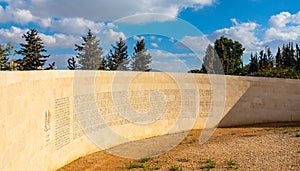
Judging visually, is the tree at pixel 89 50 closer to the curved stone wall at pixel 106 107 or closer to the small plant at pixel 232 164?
the curved stone wall at pixel 106 107

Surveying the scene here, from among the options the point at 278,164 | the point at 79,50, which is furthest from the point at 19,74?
the point at 79,50

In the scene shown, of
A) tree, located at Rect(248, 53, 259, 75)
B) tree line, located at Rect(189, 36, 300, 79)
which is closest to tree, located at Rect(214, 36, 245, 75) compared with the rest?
tree line, located at Rect(189, 36, 300, 79)

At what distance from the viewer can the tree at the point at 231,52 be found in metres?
32.0

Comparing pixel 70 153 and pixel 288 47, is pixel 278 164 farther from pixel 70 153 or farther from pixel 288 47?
pixel 288 47

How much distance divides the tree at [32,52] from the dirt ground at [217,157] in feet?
78.2

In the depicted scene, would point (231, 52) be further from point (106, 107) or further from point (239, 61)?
point (106, 107)

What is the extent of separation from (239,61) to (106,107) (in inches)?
1164

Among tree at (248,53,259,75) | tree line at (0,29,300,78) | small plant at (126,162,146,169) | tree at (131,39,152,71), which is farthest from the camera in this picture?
tree at (248,53,259,75)

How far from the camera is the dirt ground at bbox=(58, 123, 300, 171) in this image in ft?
17.6

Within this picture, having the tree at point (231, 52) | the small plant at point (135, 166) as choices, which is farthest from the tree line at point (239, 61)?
the small plant at point (135, 166)

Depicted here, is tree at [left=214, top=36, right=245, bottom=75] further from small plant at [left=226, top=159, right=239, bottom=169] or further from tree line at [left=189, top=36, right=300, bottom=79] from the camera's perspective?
small plant at [left=226, top=159, right=239, bottom=169]

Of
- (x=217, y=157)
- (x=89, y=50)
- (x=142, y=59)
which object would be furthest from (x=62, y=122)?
(x=89, y=50)

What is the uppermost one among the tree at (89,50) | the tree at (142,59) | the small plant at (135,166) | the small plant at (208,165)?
the tree at (89,50)

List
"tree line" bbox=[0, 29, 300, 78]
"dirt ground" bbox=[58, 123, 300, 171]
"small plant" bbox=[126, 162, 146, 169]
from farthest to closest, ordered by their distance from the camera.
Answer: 1. "tree line" bbox=[0, 29, 300, 78]
2. "small plant" bbox=[126, 162, 146, 169]
3. "dirt ground" bbox=[58, 123, 300, 171]
